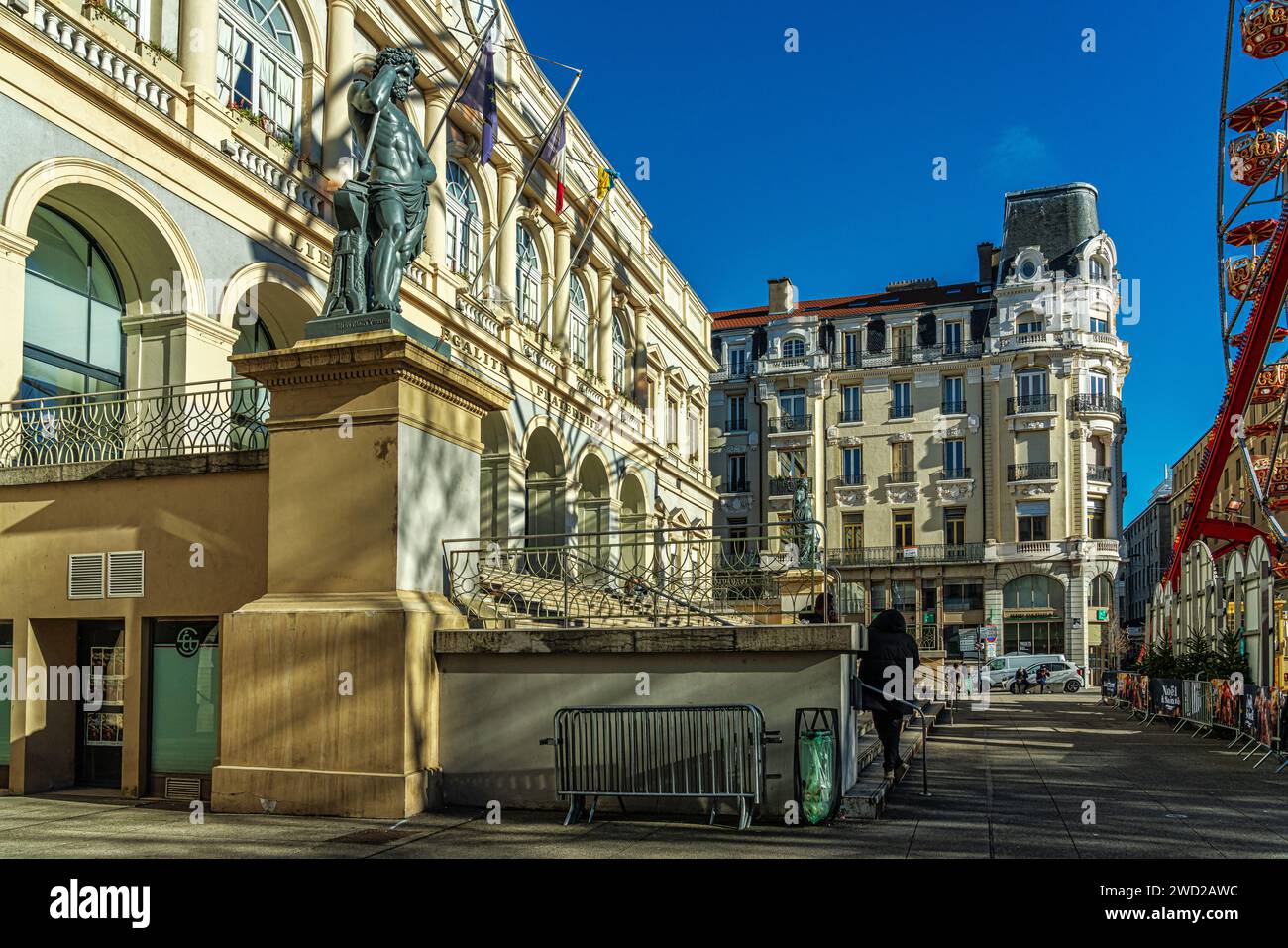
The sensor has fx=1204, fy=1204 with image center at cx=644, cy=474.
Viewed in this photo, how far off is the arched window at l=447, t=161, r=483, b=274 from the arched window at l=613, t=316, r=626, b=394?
34.4 ft

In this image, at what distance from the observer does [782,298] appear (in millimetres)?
73562

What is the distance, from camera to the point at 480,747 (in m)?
10.6

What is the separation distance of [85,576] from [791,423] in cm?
6073

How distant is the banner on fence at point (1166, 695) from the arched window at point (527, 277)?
57.4 feet

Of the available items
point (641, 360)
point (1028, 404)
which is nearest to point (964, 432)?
point (1028, 404)

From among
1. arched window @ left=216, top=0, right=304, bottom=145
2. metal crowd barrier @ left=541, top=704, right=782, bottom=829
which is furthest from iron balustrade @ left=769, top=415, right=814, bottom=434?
metal crowd barrier @ left=541, top=704, right=782, bottom=829

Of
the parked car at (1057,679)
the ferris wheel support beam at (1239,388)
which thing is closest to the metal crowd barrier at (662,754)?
the ferris wheel support beam at (1239,388)

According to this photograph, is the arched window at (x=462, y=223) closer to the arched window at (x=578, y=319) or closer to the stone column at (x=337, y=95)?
the stone column at (x=337, y=95)

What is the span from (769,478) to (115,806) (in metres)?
60.4

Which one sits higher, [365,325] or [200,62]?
[200,62]

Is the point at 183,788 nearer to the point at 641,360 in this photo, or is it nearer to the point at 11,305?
the point at 11,305

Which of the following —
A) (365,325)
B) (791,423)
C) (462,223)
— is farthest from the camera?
(791,423)

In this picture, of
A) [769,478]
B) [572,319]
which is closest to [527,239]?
[572,319]

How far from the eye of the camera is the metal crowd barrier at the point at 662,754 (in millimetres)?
9664
